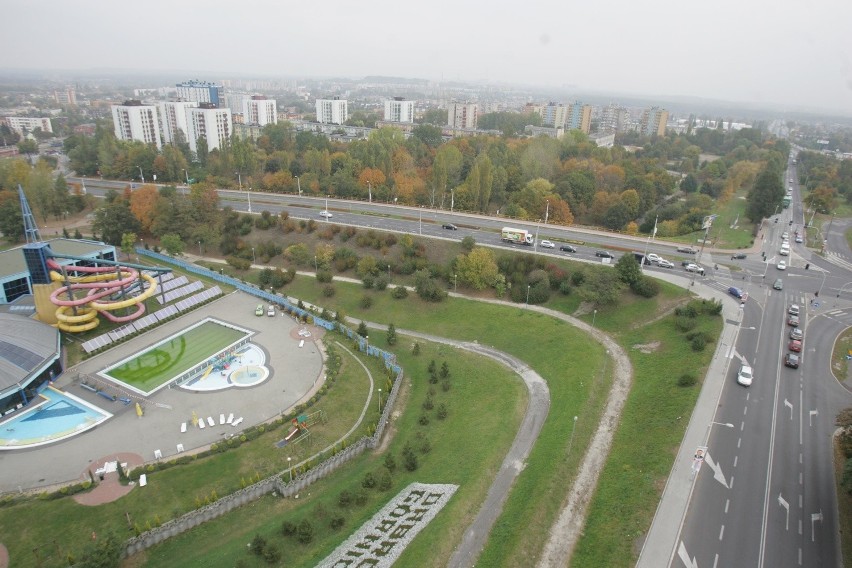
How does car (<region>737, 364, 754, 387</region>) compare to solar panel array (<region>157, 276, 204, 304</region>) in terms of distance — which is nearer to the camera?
car (<region>737, 364, 754, 387</region>)

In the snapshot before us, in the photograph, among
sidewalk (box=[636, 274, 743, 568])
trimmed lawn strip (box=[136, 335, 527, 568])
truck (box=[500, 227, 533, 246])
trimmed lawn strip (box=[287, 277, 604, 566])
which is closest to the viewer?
sidewalk (box=[636, 274, 743, 568])

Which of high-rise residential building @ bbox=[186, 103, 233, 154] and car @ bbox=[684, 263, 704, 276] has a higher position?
high-rise residential building @ bbox=[186, 103, 233, 154]

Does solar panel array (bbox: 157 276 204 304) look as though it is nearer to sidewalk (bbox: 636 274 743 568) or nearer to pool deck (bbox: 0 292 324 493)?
pool deck (bbox: 0 292 324 493)

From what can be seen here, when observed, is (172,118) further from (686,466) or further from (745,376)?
(686,466)

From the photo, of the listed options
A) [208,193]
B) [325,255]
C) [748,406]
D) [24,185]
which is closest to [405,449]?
[748,406]

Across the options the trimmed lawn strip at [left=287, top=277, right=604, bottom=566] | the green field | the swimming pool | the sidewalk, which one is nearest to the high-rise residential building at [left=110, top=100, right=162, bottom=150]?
the green field

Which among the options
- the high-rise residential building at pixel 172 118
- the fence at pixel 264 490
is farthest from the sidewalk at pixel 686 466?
the high-rise residential building at pixel 172 118

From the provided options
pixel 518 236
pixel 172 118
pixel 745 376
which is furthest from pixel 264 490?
pixel 172 118
